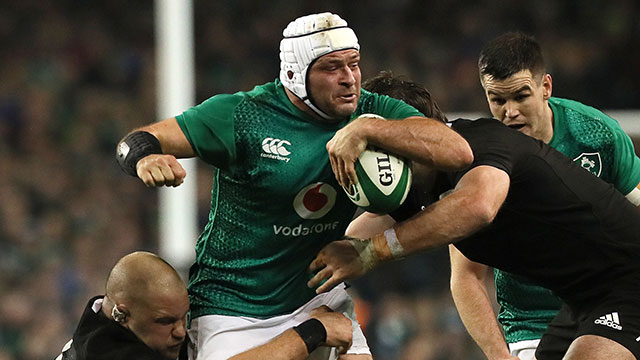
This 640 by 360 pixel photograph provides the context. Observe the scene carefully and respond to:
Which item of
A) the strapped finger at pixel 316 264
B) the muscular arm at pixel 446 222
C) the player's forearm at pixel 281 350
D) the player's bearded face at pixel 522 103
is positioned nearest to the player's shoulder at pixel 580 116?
the player's bearded face at pixel 522 103

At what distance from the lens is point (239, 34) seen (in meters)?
11.3

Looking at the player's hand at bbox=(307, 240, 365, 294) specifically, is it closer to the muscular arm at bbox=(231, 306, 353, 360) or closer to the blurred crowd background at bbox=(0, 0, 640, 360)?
the muscular arm at bbox=(231, 306, 353, 360)

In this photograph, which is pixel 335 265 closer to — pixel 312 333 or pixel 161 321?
pixel 312 333

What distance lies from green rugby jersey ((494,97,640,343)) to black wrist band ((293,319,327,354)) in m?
1.18

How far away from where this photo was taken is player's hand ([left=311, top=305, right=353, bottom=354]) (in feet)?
13.6

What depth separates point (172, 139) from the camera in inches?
160

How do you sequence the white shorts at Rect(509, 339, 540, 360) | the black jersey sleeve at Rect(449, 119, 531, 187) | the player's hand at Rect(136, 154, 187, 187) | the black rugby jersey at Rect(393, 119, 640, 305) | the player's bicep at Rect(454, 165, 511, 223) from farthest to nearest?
the white shorts at Rect(509, 339, 540, 360) < the black rugby jersey at Rect(393, 119, 640, 305) < the black jersey sleeve at Rect(449, 119, 531, 187) < the player's bicep at Rect(454, 165, 511, 223) < the player's hand at Rect(136, 154, 187, 187)

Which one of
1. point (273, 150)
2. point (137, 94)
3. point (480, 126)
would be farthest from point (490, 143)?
point (137, 94)

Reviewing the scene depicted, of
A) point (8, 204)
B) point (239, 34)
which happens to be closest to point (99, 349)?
point (8, 204)

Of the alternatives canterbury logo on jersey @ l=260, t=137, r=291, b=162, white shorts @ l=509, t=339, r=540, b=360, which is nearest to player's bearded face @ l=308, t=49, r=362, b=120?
canterbury logo on jersey @ l=260, t=137, r=291, b=162

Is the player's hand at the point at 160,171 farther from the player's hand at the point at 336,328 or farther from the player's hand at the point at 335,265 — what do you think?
the player's hand at the point at 336,328

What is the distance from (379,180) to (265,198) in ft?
1.78

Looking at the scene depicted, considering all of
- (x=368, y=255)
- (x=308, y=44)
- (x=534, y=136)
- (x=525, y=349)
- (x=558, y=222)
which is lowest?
(x=525, y=349)

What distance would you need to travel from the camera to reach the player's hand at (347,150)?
3.80 metres
